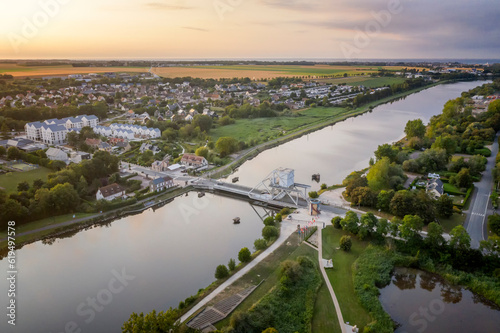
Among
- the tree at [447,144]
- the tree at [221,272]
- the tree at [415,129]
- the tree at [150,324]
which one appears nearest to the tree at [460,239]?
the tree at [221,272]

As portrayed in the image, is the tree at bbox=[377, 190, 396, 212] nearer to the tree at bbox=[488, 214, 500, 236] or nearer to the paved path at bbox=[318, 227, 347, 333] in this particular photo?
the paved path at bbox=[318, 227, 347, 333]

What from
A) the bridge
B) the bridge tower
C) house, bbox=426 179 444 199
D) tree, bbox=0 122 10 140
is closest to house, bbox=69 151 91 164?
the bridge

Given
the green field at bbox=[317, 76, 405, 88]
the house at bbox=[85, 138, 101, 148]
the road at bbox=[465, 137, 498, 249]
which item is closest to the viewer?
the road at bbox=[465, 137, 498, 249]

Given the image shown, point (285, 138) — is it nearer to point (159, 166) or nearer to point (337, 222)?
point (159, 166)

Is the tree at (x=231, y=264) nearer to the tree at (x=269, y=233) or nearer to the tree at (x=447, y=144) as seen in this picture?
the tree at (x=269, y=233)

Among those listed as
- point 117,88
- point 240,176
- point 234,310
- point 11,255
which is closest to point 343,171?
point 240,176

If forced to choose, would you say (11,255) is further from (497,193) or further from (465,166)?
(465,166)
